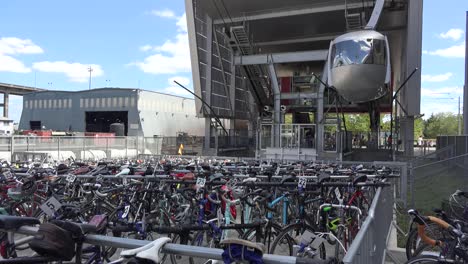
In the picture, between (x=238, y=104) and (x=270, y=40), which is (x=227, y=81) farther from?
(x=270, y=40)

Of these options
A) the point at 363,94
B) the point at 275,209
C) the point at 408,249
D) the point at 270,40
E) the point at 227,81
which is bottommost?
the point at 408,249

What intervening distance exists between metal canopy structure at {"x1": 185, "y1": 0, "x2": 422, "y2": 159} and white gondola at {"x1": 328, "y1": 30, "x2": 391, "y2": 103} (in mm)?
2866

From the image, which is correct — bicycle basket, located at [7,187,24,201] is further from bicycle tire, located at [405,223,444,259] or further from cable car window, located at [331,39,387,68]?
cable car window, located at [331,39,387,68]

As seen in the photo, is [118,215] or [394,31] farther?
[394,31]

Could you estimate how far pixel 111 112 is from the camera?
157ft

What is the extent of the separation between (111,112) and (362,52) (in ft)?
104

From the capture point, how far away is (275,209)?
6133 millimetres

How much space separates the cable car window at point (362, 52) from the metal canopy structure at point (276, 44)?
3219mm

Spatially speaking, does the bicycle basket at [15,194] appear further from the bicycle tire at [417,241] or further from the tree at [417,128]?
the tree at [417,128]

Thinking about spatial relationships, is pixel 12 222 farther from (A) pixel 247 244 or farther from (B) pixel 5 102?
(B) pixel 5 102

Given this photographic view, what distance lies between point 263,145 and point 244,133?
13.6 meters

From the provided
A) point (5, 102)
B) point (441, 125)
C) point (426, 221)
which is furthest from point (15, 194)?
point (441, 125)

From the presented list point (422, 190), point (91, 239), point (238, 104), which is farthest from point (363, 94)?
point (91, 239)

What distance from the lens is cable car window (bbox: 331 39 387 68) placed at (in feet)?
76.9
